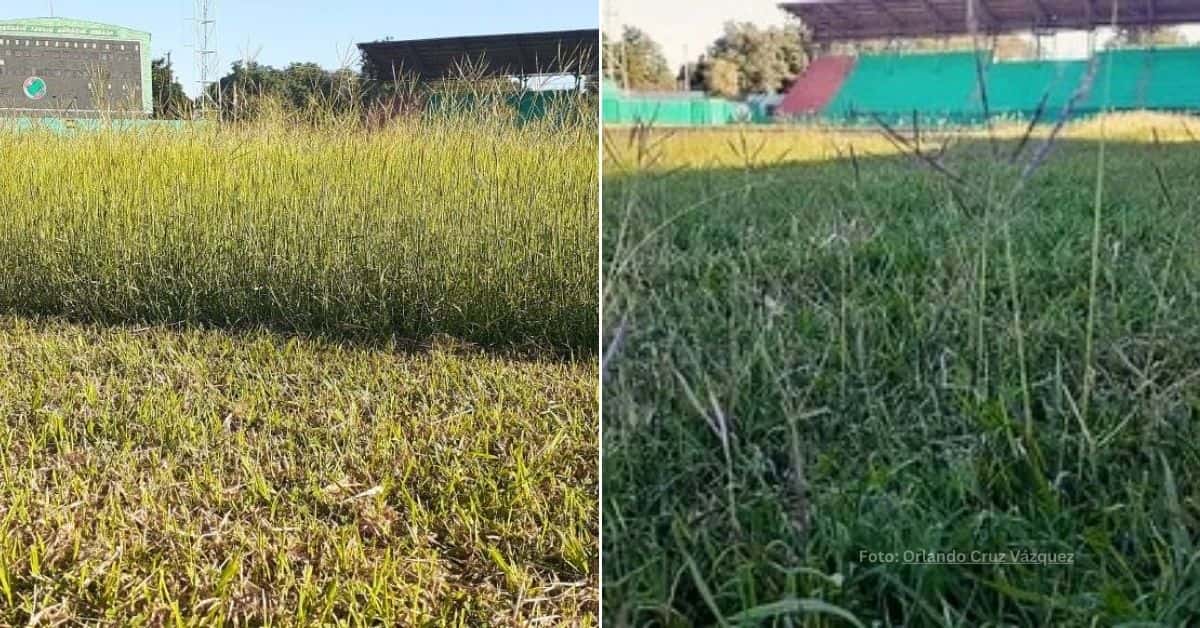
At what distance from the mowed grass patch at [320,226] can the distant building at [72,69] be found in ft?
0.27

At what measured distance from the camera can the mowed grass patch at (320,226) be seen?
7.15 feet

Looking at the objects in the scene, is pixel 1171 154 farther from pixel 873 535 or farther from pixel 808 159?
pixel 873 535

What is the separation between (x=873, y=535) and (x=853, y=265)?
0.78 feet

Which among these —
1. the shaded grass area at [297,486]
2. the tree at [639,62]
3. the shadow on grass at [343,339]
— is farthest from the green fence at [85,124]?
the tree at [639,62]

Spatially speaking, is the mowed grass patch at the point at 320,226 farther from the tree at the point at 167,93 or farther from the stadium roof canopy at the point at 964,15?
the stadium roof canopy at the point at 964,15

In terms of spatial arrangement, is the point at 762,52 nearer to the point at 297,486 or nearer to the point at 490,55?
the point at 297,486

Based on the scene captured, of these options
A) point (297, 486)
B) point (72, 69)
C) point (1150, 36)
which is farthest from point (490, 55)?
point (1150, 36)

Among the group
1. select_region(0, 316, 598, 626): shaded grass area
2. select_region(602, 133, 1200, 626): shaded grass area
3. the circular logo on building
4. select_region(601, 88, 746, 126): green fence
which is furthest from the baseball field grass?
select_region(601, 88, 746, 126): green fence

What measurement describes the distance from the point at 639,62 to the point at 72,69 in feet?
7.26

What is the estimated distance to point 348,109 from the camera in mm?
2385

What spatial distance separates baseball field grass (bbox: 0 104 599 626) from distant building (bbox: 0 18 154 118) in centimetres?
9

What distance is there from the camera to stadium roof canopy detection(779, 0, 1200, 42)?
2.71 ft

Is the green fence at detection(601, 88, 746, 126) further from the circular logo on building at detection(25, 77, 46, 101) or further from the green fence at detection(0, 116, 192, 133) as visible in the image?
the circular logo on building at detection(25, 77, 46, 101)

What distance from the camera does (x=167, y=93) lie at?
2.57 meters
